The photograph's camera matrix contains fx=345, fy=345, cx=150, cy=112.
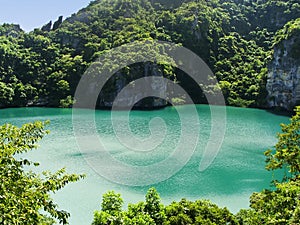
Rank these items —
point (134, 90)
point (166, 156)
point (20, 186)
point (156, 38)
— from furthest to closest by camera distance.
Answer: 1. point (156, 38)
2. point (134, 90)
3. point (166, 156)
4. point (20, 186)

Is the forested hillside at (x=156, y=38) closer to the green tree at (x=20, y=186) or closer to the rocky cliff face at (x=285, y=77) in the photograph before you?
the rocky cliff face at (x=285, y=77)

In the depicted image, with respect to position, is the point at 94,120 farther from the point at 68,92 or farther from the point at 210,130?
the point at 68,92

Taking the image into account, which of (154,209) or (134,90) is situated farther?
(134,90)

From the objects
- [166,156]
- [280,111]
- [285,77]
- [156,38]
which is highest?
[156,38]

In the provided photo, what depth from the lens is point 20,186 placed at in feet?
14.2

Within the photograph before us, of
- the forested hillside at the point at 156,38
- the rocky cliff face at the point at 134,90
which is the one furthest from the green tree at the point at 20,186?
the forested hillside at the point at 156,38

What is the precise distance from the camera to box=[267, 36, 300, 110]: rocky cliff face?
158 ft

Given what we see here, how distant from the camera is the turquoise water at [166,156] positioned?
17.6 metres

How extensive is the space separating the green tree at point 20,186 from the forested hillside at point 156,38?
46.9m

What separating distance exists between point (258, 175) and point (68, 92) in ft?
129

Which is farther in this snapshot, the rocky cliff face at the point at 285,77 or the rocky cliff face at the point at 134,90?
the rocky cliff face at the point at 134,90

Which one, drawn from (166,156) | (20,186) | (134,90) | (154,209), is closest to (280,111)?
(134,90)

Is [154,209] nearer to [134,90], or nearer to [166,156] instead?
[166,156]

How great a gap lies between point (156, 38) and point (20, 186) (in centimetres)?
5724
